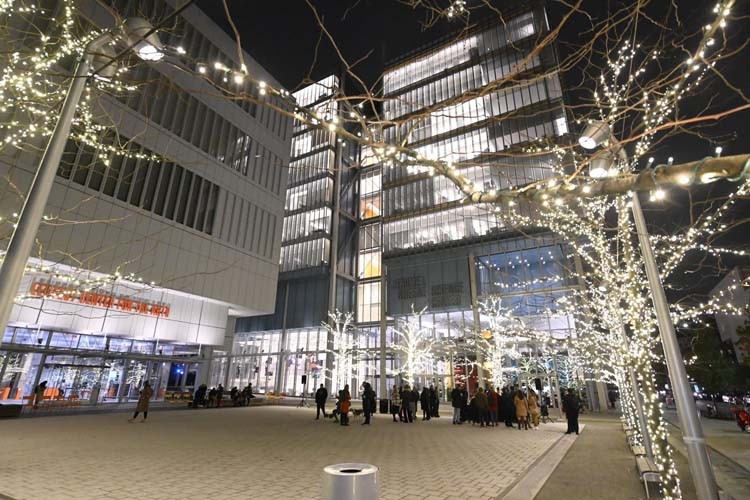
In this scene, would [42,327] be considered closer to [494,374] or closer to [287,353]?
[287,353]

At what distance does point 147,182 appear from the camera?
21469 mm

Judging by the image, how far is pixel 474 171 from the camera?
30.5m

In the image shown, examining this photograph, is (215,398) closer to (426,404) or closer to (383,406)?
(383,406)

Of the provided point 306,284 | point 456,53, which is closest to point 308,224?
point 306,284

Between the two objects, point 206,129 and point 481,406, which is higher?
point 206,129

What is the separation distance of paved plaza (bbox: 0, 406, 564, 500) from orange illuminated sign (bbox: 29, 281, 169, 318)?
23.3ft

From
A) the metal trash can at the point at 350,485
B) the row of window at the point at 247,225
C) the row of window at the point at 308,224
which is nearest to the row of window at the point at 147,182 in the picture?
the row of window at the point at 247,225


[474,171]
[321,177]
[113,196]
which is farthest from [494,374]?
[321,177]

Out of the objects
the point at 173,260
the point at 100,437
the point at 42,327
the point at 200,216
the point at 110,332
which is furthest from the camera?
the point at 200,216

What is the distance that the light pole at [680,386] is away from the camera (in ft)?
11.8

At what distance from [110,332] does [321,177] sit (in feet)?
91.2

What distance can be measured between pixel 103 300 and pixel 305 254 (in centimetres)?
2316

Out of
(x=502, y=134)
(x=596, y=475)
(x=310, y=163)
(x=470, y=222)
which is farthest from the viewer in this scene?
(x=310, y=163)

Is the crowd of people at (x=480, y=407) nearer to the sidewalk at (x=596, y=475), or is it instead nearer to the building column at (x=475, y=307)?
the sidewalk at (x=596, y=475)
